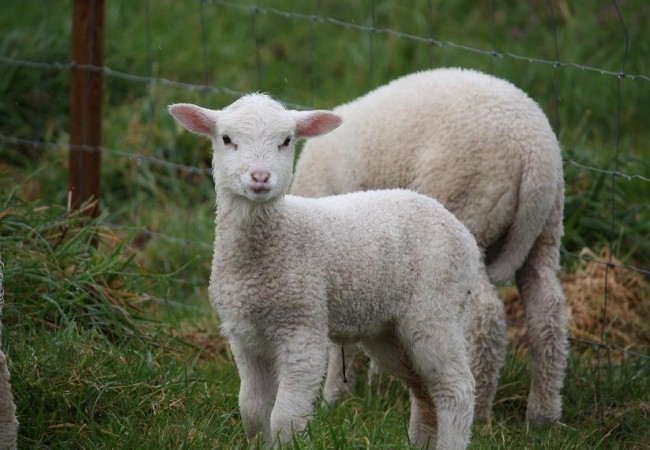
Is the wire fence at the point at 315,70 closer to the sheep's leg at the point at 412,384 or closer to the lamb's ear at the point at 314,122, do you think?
the sheep's leg at the point at 412,384

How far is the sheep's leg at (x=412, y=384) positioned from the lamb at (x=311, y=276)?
1cm

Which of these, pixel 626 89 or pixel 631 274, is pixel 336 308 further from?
pixel 626 89

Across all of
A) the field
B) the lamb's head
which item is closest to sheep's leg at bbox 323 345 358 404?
the field

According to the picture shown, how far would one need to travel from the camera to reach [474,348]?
473cm

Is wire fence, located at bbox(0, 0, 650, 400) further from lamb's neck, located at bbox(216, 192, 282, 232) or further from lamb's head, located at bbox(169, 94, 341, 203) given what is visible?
lamb's neck, located at bbox(216, 192, 282, 232)

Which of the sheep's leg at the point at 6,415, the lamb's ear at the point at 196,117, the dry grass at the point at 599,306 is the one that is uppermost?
the lamb's ear at the point at 196,117

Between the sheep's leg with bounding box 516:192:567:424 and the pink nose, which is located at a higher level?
the pink nose

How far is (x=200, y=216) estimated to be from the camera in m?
6.83

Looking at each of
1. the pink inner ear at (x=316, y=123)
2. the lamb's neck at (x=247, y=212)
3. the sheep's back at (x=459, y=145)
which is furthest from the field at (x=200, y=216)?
the pink inner ear at (x=316, y=123)

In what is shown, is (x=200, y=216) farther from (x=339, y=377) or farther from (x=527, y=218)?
(x=527, y=218)

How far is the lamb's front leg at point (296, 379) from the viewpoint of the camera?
367 centimetres

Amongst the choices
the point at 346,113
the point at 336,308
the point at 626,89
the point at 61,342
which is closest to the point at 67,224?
the point at 61,342

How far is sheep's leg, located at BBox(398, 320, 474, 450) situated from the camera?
12.9ft

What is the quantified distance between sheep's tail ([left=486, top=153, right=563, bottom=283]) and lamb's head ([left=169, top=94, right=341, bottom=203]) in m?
1.21
